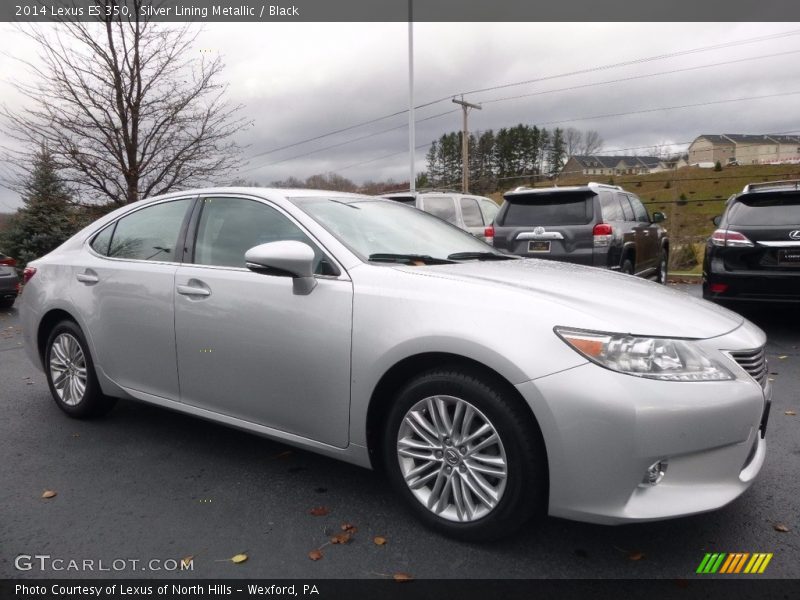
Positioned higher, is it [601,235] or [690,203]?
[690,203]

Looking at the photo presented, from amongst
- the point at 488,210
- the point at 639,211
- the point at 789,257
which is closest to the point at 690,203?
the point at 488,210

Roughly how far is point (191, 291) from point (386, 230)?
118cm

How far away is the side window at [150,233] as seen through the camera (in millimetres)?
3857

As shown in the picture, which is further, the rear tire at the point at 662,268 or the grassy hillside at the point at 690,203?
the grassy hillside at the point at 690,203

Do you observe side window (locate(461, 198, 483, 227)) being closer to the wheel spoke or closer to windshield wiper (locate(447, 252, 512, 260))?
windshield wiper (locate(447, 252, 512, 260))

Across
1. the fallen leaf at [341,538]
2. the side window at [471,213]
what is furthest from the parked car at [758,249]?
the fallen leaf at [341,538]

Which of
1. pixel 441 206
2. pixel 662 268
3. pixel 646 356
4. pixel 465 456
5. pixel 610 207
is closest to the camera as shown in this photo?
pixel 646 356

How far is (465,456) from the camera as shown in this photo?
2600 millimetres

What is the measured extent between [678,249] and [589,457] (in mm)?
15184

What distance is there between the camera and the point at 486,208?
12820 millimetres

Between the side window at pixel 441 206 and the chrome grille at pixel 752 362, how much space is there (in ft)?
27.8

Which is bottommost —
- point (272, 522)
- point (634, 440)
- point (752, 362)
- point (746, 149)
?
point (272, 522)

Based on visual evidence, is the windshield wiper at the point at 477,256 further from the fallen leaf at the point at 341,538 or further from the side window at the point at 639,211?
the side window at the point at 639,211

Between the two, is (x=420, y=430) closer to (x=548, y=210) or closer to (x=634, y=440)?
(x=634, y=440)
